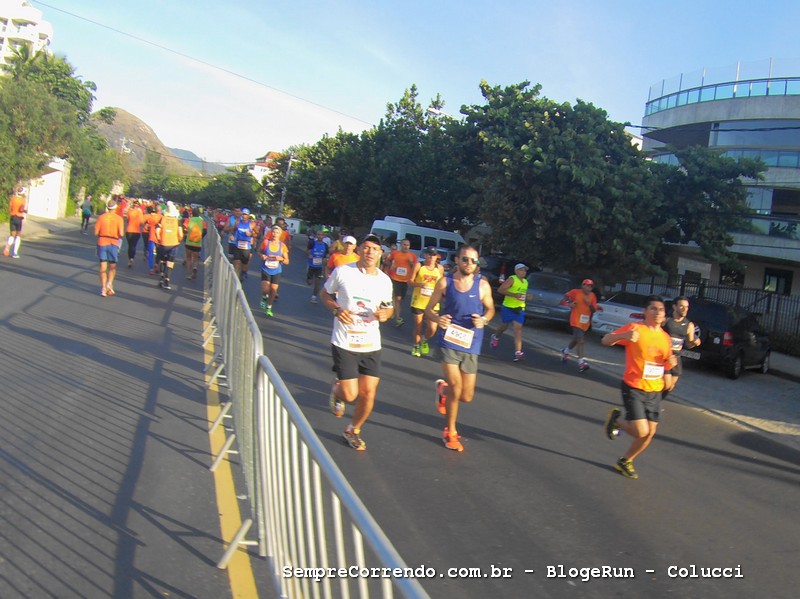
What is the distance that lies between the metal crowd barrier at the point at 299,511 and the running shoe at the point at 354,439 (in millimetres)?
1495

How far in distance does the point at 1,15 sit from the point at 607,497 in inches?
4045

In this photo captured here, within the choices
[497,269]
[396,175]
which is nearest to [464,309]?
[497,269]

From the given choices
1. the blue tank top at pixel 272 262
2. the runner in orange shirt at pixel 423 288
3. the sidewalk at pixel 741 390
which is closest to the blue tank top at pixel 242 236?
the blue tank top at pixel 272 262

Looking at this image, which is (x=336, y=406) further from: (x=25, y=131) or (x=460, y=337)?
(x=25, y=131)

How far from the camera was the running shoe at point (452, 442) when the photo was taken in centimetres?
661

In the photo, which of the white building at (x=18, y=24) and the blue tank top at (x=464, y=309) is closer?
the blue tank top at (x=464, y=309)

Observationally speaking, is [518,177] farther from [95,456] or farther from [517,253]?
[95,456]

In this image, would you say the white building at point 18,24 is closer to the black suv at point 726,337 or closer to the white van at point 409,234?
the white van at point 409,234

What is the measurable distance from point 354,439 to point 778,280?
94.3 ft

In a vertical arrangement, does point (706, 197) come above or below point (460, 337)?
above

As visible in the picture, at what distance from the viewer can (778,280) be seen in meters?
30.2

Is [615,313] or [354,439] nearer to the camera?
[354,439]

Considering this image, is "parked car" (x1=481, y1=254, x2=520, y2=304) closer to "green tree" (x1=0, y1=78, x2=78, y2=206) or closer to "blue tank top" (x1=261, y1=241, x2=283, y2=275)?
"blue tank top" (x1=261, y1=241, x2=283, y2=275)

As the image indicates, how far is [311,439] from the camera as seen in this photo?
9.05 feet
